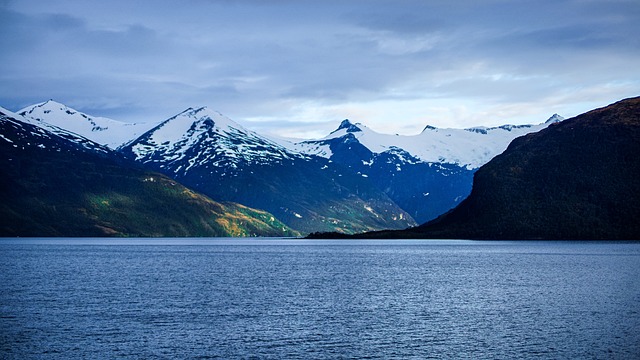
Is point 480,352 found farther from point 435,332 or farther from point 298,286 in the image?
point 298,286

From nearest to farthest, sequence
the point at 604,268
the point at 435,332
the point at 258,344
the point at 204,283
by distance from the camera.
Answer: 1. the point at 258,344
2. the point at 435,332
3. the point at 204,283
4. the point at 604,268

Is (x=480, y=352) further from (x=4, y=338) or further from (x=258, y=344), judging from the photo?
(x=4, y=338)

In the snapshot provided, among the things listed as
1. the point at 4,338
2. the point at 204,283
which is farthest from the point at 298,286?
the point at 4,338

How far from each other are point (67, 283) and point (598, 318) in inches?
4019

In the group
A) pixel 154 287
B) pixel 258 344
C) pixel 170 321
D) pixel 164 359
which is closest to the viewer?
pixel 164 359

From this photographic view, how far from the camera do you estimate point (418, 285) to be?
145m

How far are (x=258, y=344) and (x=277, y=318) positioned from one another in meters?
18.9

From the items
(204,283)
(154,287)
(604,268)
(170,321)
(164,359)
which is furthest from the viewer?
(604,268)

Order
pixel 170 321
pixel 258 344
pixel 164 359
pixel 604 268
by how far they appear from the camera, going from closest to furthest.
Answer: pixel 164 359, pixel 258 344, pixel 170 321, pixel 604 268

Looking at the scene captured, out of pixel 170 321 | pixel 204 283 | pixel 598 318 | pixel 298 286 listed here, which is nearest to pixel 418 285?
pixel 298 286

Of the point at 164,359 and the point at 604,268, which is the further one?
the point at 604,268

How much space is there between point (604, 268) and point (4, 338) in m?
154

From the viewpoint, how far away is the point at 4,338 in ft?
255

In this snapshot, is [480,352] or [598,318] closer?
[480,352]
